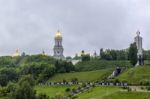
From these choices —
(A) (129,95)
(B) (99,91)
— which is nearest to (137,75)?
(B) (99,91)

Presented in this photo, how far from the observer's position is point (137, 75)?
108500mm

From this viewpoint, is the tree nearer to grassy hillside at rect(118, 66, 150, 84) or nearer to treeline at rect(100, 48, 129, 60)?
grassy hillside at rect(118, 66, 150, 84)

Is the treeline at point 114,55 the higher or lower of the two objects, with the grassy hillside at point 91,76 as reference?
higher

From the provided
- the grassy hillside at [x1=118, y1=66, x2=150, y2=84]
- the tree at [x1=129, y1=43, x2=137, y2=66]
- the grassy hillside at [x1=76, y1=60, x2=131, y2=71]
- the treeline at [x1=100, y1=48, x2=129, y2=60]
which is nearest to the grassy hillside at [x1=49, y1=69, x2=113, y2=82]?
the grassy hillside at [x1=118, y1=66, x2=150, y2=84]

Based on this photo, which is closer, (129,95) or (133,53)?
(129,95)

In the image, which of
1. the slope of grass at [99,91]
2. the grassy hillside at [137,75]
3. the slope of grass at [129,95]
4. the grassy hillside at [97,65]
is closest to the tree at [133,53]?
the grassy hillside at [137,75]

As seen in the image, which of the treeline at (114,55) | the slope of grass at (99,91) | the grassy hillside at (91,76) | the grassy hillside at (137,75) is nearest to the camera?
the slope of grass at (99,91)

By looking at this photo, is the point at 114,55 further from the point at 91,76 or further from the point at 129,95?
the point at 129,95

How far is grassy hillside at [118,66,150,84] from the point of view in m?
103

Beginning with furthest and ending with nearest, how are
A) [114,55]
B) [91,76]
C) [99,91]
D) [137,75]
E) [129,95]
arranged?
1. [114,55]
2. [91,76]
3. [137,75]
4. [99,91]
5. [129,95]

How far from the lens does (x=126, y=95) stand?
71.7 meters

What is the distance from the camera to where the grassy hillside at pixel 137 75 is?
339 ft

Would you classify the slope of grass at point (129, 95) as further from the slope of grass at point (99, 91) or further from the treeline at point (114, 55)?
the treeline at point (114, 55)

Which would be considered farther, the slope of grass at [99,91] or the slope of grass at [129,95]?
the slope of grass at [99,91]
